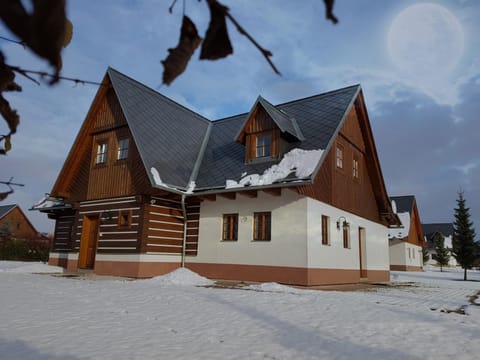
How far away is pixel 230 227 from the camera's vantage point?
13.2 m

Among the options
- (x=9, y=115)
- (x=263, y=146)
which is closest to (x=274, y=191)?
(x=263, y=146)

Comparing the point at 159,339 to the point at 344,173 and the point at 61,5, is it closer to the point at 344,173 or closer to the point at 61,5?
the point at 61,5

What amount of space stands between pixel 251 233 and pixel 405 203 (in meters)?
29.3

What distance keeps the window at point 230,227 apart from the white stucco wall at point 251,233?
0.45 feet

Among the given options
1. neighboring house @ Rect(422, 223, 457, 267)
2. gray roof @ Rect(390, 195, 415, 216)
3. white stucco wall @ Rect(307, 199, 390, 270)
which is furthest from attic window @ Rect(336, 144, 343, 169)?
neighboring house @ Rect(422, 223, 457, 267)

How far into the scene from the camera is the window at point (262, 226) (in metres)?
12.2

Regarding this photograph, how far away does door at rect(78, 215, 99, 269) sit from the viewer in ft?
47.9

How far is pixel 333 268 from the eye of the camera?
503 inches

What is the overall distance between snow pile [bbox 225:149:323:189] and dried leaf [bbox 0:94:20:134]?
9.79 m

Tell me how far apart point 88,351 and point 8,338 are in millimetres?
1144

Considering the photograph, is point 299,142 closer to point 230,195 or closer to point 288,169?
point 288,169

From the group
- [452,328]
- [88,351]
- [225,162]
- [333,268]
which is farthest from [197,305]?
[225,162]

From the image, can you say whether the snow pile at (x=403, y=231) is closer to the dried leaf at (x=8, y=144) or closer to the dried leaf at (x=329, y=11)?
the dried leaf at (x=8, y=144)

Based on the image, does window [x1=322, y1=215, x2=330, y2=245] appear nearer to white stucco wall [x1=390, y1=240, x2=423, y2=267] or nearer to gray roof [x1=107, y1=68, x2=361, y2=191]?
gray roof [x1=107, y1=68, x2=361, y2=191]
